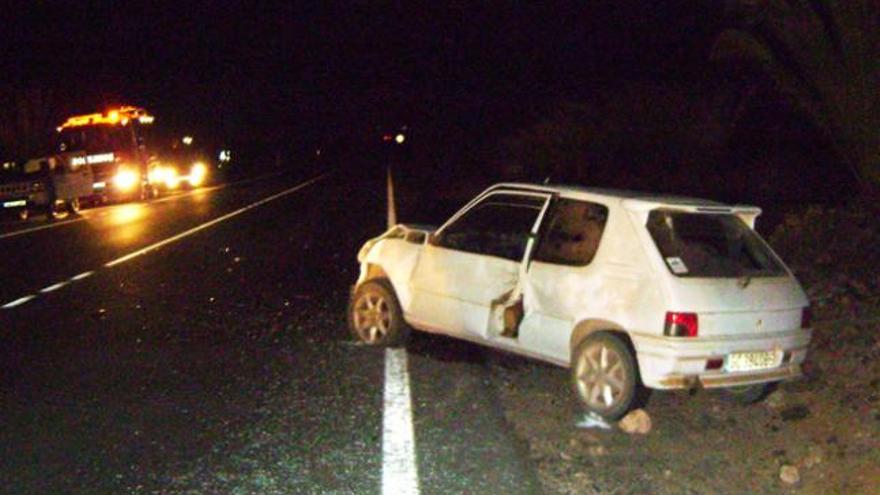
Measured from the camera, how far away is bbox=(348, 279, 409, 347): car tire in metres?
8.20

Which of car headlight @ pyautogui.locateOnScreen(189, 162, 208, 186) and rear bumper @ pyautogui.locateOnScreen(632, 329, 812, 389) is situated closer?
rear bumper @ pyautogui.locateOnScreen(632, 329, 812, 389)

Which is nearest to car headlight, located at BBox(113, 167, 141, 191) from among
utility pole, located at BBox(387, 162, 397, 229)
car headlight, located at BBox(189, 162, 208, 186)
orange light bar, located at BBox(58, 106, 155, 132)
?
orange light bar, located at BBox(58, 106, 155, 132)

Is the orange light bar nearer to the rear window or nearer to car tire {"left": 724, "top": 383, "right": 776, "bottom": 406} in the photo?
the rear window

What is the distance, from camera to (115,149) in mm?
30078

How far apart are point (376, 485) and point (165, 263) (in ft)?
33.1

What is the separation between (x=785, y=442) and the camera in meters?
6.00

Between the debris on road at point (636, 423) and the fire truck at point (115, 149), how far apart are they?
1007 inches

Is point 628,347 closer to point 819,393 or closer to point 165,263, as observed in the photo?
point 819,393

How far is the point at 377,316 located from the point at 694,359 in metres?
3.29

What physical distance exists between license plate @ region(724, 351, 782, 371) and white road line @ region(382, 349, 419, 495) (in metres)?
2.05

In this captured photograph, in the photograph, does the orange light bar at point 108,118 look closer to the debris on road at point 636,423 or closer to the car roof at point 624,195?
the car roof at point 624,195

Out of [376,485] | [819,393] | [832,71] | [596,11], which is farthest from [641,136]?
[376,485]

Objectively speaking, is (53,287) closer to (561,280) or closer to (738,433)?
(561,280)

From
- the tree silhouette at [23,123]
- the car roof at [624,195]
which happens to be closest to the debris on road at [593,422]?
the car roof at [624,195]
